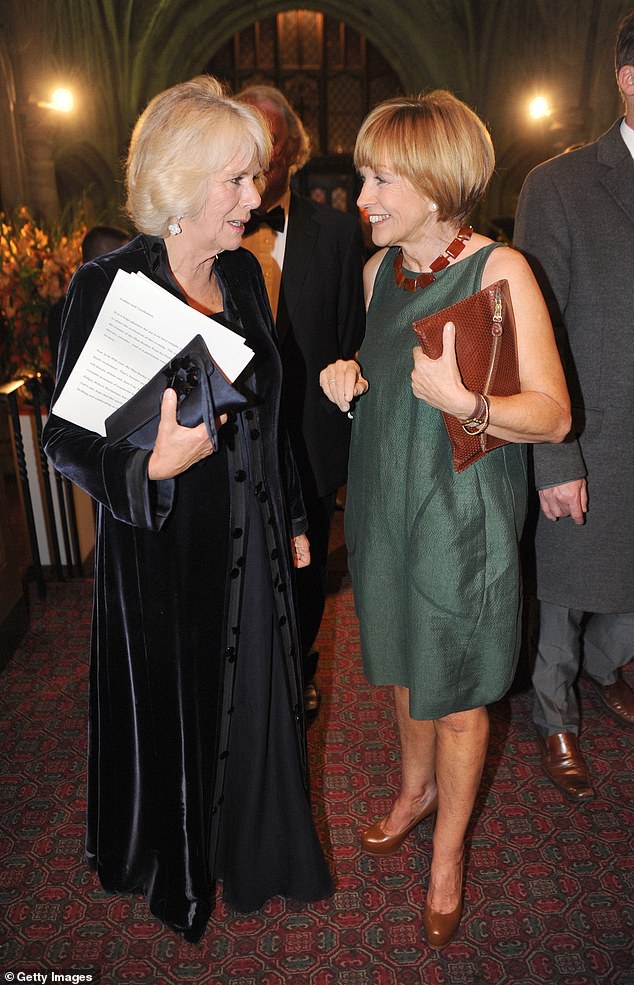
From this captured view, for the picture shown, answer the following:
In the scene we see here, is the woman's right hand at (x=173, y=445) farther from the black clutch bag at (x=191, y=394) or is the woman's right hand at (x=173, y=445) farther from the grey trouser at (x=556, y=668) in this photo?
the grey trouser at (x=556, y=668)

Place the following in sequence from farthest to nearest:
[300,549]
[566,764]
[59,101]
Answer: [59,101] → [566,764] → [300,549]

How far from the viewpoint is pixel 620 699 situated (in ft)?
9.37

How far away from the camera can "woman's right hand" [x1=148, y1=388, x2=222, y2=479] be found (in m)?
1.37

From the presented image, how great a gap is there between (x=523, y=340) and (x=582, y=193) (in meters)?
0.86

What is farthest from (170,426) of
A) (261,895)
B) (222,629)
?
(261,895)

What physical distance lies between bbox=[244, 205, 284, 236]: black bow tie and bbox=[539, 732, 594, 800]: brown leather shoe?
1.88 meters

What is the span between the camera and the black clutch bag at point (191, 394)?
1349mm

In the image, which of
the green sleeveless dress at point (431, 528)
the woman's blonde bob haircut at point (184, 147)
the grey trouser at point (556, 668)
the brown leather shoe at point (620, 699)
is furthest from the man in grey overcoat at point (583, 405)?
the woman's blonde bob haircut at point (184, 147)

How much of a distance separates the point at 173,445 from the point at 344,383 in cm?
45

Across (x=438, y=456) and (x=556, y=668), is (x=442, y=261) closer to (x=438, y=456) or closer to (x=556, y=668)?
(x=438, y=456)

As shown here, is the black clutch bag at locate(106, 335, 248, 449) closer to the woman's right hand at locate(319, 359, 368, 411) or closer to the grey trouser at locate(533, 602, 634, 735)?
the woman's right hand at locate(319, 359, 368, 411)

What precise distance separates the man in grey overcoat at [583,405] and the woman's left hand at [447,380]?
70 centimetres

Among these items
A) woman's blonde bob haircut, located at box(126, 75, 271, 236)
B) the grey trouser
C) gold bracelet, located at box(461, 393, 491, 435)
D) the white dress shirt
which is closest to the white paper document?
woman's blonde bob haircut, located at box(126, 75, 271, 236)

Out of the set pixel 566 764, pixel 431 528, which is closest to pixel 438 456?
pixel 431 528
